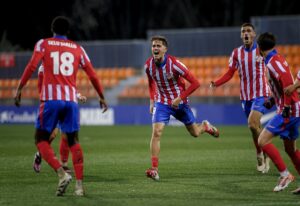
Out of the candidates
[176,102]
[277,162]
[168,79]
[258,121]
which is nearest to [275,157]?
[277,162]

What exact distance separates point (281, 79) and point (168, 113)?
3.09 metres

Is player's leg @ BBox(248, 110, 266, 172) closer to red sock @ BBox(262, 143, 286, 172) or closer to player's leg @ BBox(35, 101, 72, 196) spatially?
red sock @ BBox(262, 143, 286, 172)

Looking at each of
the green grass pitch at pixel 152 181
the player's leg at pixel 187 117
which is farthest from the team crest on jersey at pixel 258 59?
the green grass pitch at pixel 152 181

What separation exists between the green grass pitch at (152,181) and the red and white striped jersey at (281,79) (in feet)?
3.71

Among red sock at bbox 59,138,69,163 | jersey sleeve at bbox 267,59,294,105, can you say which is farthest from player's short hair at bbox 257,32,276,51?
red sock at bbox 59,138,69,163

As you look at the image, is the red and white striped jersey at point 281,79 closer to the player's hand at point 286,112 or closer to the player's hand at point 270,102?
the player's hand at point 286,112

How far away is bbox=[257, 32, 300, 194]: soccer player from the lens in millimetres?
9539

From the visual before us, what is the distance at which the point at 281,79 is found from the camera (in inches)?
375

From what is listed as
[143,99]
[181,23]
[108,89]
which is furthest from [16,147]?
[181,23]

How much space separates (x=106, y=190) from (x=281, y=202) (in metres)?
2.50

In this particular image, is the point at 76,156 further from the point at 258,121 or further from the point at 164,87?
the point at 258,121

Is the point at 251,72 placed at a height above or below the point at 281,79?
above

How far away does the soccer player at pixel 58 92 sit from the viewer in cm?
949

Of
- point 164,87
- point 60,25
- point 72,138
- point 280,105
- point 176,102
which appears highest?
point 60,25
